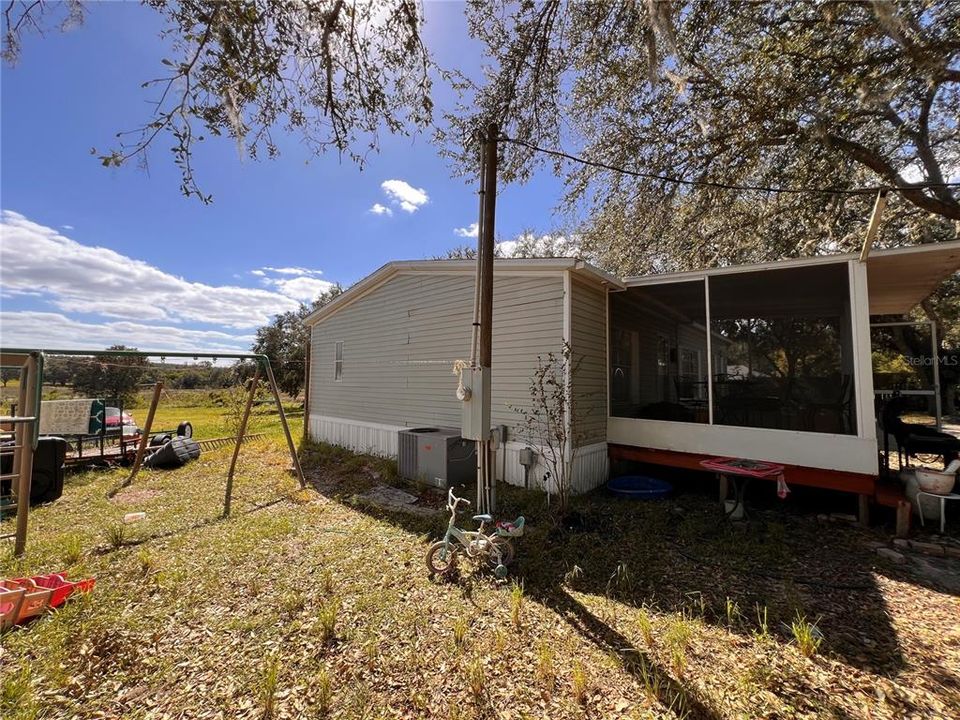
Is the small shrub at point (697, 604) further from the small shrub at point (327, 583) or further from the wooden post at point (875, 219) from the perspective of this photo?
the wooden post at point (875, 219)

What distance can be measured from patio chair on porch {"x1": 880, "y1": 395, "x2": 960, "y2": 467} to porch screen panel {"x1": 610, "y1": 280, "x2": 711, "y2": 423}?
2.65 metres

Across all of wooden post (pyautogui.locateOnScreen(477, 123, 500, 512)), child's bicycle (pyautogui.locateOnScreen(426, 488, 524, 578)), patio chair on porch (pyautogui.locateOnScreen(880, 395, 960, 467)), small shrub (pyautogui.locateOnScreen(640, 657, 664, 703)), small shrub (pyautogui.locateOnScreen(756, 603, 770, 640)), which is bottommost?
small shrub (pyautogui.locateOnScreen(640, 657, 664, 703))

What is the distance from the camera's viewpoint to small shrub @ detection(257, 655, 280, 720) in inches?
86.4

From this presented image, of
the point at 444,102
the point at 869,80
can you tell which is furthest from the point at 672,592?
the point at 869,80

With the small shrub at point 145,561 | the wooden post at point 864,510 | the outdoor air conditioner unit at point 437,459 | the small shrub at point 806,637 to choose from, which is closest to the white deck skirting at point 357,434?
the outdoor air conditioner unit at point 437,459

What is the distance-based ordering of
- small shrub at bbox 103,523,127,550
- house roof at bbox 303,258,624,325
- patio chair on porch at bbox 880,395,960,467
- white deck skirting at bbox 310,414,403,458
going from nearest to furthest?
small shrub at bbox 103,523,127,550 < patio chair on porch at bbox 880,395,960,467 < house roof at bbox 303,258,624,325 < white deck skirting at bbox 310,414,403,458

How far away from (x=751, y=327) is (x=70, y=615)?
7563mm

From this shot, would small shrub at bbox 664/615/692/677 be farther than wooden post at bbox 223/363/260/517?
No

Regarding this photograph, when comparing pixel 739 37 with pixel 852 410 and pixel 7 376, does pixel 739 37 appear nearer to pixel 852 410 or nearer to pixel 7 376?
pixel 852 410

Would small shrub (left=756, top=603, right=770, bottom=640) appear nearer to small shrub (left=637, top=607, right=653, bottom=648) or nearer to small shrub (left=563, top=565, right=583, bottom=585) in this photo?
small shrub (left=637, top=607, right=653, bottom=648)

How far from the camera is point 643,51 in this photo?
5695mm

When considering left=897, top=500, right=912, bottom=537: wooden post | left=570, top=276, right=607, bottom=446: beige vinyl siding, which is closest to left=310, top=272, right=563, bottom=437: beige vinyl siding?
left=570, top=276, right=607, bottom=446: beige vinyl siding

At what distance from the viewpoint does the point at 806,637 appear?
2.57 m

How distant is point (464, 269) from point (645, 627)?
576cm
